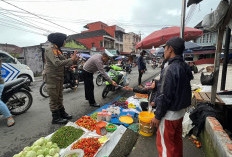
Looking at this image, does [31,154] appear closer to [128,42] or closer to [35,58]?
[35,58]

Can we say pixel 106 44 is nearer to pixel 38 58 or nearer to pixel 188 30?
pixel 38 58

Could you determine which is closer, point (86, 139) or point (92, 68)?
point (86, 139)

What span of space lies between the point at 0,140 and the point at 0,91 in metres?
1.19

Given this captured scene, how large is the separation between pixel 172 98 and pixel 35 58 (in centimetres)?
1585

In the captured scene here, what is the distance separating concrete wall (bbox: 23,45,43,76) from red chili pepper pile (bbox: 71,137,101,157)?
45.4ft

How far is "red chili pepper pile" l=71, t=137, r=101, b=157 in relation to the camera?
2095 millimetres

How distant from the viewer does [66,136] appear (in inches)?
97.0

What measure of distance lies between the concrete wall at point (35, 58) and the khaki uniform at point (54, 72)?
41.6 ft

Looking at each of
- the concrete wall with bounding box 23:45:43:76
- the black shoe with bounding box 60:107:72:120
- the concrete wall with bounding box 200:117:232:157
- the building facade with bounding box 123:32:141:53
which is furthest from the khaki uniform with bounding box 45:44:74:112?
the building facade with bounding box 123:32:141:53

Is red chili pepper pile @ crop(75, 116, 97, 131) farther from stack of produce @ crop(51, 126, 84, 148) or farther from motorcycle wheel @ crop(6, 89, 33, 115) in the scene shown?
motorcycle wheel @ crop(6, 89, 33, 115)

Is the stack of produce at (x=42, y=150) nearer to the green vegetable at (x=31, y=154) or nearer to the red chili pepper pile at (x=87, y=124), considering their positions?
the green vegetable at (x=31, y=154)

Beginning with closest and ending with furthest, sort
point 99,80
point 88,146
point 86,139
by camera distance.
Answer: point 88,146 < point 86,139 < point 99,80

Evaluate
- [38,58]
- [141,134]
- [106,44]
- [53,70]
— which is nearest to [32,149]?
[53,70]

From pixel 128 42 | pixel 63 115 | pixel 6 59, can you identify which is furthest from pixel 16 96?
pixel 128 42
